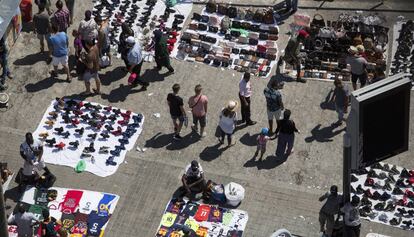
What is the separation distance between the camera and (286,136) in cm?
2430

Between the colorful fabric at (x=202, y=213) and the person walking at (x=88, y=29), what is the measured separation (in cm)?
657

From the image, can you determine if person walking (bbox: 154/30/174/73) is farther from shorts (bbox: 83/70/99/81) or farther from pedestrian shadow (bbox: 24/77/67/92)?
pedestrian shadow (bbox: 24/77/67/92)

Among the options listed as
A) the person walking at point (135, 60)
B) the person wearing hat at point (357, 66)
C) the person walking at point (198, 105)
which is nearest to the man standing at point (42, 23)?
the person walking at point (135, 60)

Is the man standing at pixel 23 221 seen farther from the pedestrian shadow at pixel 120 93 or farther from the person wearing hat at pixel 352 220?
the person wearing hat at pixel 352 220

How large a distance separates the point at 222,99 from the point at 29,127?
537cm

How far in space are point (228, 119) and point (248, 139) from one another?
4.23ft

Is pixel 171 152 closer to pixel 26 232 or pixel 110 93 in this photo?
pixel 110 93

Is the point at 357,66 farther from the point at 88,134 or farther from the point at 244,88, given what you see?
the point at 88,134

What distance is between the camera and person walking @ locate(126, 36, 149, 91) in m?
26.4

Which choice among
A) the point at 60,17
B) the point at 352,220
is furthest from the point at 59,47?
the point at 352,220

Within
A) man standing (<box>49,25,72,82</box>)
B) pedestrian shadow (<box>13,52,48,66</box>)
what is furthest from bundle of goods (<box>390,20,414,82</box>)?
pedestrian shadow (<box>13,52,48,66</box>)

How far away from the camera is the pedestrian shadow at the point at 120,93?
2669 centimetres

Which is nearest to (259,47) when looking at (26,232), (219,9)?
(219,9)

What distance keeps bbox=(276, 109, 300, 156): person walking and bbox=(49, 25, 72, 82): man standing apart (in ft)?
21.7
